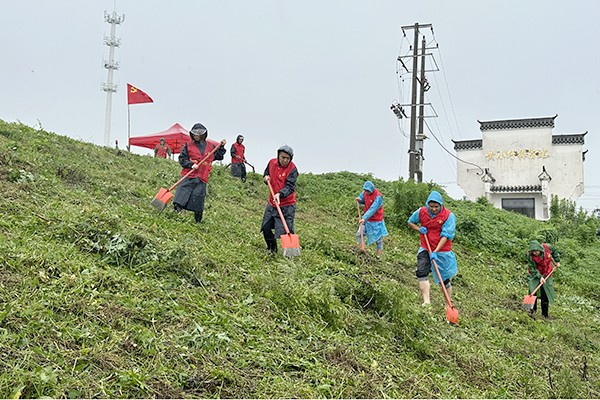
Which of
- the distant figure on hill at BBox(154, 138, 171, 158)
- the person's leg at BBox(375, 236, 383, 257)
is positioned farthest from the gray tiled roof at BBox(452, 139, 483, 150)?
the person's leg at BBox(375, 236, 383, 257)

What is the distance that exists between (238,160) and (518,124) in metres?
A: 18.1

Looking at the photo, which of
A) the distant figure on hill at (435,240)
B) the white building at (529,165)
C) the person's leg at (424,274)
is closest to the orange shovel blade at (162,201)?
the distant figure on hill at (435,240)

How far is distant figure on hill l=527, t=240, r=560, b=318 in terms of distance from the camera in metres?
8.95

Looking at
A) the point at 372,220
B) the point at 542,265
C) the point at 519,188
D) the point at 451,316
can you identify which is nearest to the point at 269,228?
the point at 451,316

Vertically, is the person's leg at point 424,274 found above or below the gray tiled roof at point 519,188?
below

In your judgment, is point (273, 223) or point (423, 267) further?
point (273, 223)

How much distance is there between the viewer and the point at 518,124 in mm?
28562

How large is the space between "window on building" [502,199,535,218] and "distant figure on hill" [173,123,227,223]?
2333 centimetres

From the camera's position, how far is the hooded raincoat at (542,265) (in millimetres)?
8977

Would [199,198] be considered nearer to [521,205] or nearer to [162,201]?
[162,201]

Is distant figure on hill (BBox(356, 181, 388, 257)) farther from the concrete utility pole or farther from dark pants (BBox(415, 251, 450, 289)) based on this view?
the concrete utility pole

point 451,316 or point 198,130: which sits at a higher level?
point 198,130

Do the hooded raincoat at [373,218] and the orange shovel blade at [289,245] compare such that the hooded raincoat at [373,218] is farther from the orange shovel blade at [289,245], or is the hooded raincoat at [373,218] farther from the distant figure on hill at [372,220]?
the orange shovel blade at [289,245]

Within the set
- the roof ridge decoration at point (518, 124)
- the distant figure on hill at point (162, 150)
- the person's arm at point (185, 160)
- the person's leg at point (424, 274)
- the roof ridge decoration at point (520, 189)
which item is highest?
the roof ridge decoration at point (518, 124)
